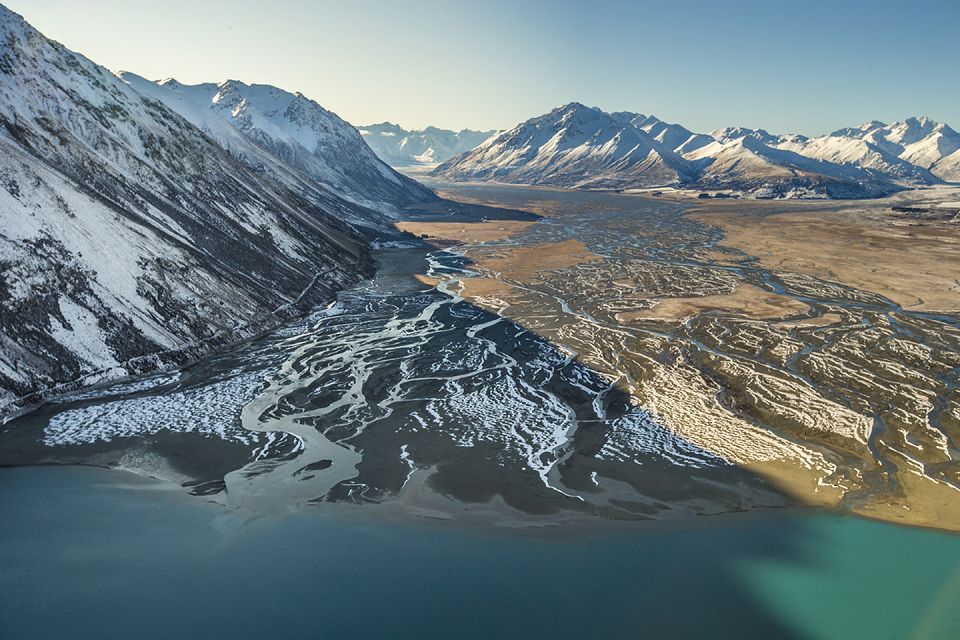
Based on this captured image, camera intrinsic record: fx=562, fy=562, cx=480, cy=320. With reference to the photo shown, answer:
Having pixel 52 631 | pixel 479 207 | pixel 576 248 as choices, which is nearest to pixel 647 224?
pixel 576 248

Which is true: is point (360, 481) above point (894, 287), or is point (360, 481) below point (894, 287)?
below

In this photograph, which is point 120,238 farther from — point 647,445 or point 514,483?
point 647,445

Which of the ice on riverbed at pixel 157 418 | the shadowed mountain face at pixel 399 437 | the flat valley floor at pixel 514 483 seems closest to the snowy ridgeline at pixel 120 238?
the ice on riverbed at pixel 157 418

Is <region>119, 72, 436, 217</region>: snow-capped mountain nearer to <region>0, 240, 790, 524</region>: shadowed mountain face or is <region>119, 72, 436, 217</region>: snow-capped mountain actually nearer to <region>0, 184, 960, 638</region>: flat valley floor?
<region>0, 240, 790, 524</region>: shadowed mountain face

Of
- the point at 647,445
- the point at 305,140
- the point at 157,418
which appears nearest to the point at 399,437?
the point at 647,445

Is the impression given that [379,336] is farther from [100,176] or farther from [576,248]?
[576,248]
